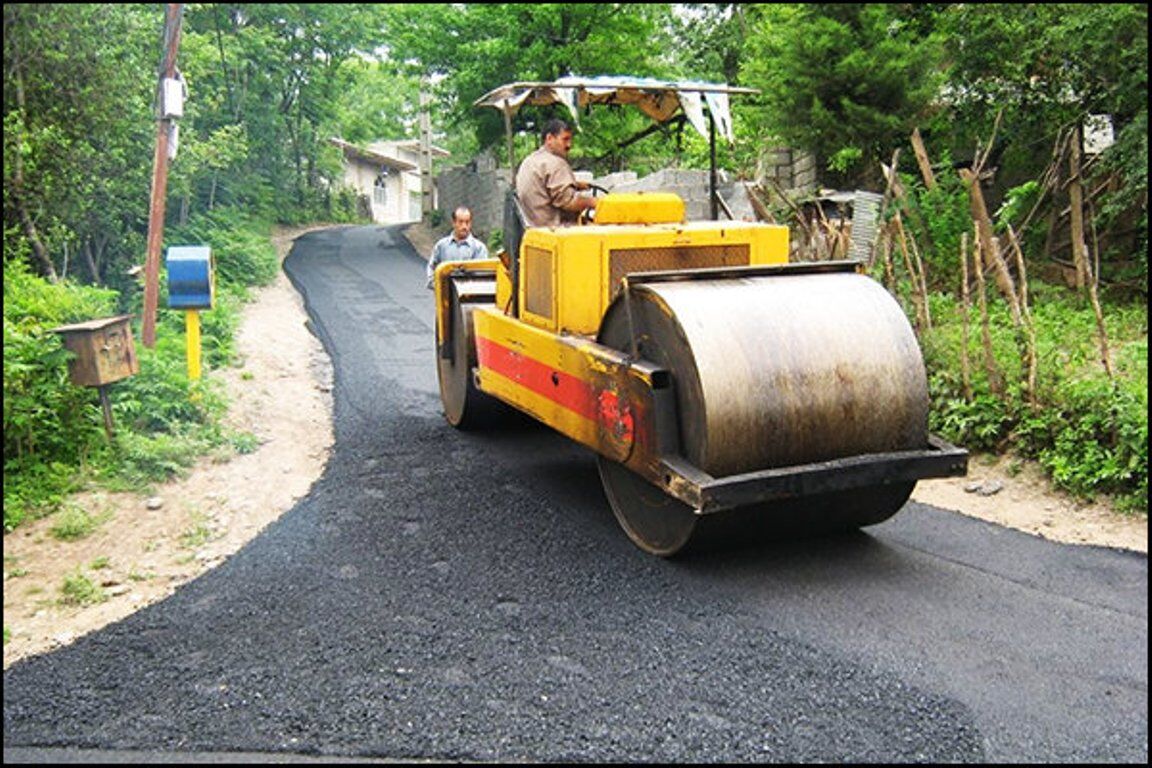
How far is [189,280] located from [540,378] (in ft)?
10.7

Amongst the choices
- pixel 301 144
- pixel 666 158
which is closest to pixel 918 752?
pixel 666 158

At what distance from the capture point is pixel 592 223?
244 inches

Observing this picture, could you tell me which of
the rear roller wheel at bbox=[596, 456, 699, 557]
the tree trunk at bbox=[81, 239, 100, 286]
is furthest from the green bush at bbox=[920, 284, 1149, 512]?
the tree trunk at bbox=[81, 239, 100, 286]

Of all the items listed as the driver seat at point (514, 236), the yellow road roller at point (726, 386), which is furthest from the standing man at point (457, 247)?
the yellow road roller at point (726, 386)

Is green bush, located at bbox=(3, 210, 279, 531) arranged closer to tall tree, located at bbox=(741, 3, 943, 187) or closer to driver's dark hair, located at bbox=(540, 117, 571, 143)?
driver's dark hair, located at bbox=(540, 117, 571, 143)

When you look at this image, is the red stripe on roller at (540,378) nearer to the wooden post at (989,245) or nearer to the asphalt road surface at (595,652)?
the asphalt road surface at (595,652)

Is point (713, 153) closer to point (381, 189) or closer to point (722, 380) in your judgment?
point (722, 380)

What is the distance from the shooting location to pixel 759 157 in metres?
14.5

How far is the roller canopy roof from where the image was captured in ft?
20.8

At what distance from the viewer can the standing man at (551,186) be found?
242 inches

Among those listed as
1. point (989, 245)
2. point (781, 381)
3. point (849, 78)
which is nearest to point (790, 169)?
point (849, 78)

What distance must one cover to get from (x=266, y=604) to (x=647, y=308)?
6.88ft

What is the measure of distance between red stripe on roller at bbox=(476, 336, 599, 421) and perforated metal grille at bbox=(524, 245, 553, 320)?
275 mm

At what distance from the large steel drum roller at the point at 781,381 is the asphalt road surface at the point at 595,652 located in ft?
0.81
